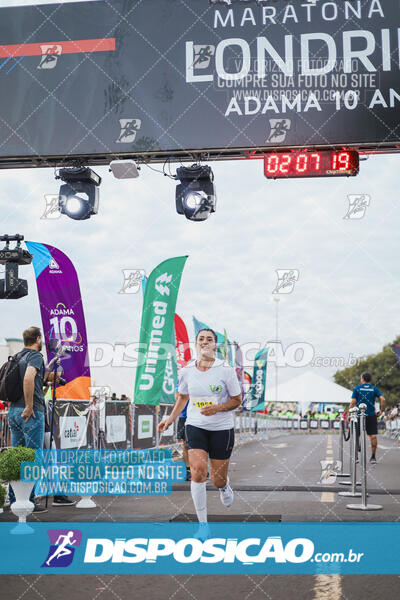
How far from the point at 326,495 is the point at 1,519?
444cm

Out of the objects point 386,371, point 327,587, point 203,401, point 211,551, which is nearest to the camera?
point 327,587

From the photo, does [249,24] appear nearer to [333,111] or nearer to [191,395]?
[333,111]

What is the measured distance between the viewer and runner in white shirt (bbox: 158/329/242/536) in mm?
6348

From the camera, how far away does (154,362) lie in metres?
13.6

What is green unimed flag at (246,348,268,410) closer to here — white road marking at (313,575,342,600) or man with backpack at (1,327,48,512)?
man with backpack at (1,327,48,512)

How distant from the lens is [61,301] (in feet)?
36.1

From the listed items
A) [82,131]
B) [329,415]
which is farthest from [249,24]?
[329,415]

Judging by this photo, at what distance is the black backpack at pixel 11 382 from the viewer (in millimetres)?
7676

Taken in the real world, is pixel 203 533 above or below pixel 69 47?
below

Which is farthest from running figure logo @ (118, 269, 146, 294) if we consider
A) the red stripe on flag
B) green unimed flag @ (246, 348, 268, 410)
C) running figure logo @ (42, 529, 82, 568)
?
green unimed flag @ (246, 348, 268, 410)

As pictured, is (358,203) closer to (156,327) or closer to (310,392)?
(156,327)

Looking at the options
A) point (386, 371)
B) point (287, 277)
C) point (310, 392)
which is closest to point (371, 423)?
point (287, 277)

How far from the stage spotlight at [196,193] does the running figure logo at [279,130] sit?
99 cm

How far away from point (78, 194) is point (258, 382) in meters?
21.3
